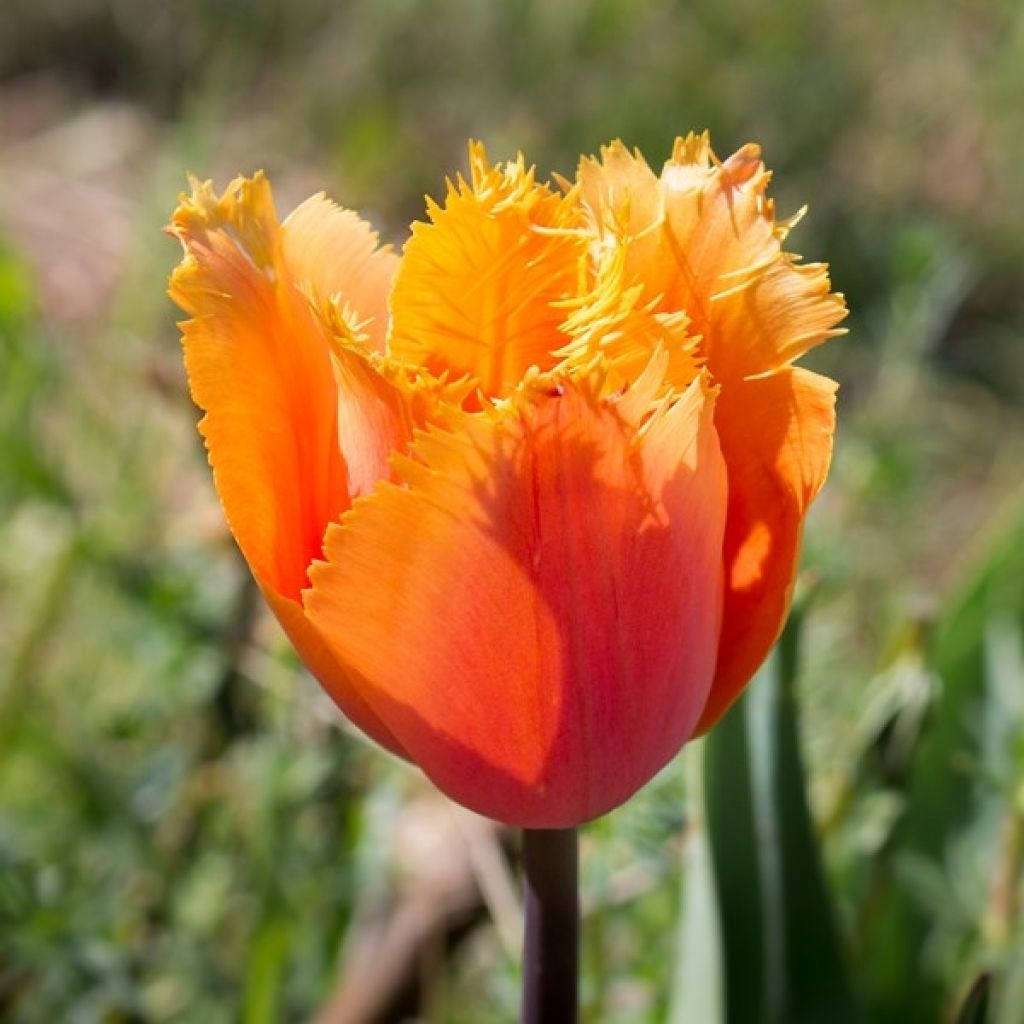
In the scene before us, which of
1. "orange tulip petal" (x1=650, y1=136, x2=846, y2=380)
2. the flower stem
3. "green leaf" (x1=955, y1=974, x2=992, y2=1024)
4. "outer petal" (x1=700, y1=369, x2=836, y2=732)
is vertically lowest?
"green leaf" (x1=955, y1=974, x2=992, y2=1024)

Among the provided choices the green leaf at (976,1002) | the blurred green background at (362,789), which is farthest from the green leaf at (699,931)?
the green leaf at (976,1002)

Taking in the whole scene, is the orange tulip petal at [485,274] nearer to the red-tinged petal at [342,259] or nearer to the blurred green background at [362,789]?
the red-tinged petal at [342,259]

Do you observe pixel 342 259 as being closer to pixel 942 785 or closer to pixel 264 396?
pixel 264 396

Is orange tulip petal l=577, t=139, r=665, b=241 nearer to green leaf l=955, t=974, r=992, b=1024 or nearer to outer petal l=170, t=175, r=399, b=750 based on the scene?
outer petal l=170, t=175, r=399, b=750

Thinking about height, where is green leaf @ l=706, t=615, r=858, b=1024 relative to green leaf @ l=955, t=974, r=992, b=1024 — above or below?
above

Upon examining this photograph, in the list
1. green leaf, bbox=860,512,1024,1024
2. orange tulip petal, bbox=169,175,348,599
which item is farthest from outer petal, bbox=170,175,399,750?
green leaf, bbox=860,512,1024,1024

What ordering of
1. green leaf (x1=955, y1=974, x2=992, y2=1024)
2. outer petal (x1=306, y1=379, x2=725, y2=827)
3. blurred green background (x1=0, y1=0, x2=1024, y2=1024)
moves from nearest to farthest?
outer petal (x1=306, y1=379, x2=725, y2=827) < green leaf (x1=955, y1=974, x2=992, y2=1024) < blurred green background (x1=0, y1=0, x2=1024, y2=1024)

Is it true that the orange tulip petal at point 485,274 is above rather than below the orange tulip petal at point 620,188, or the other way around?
below
